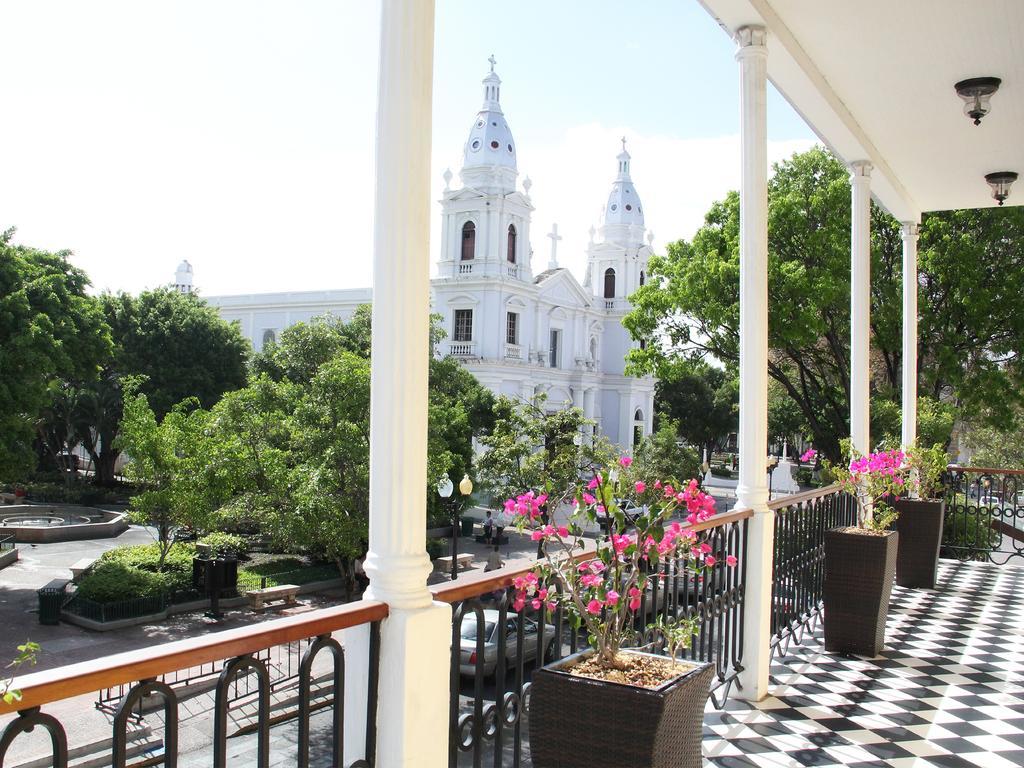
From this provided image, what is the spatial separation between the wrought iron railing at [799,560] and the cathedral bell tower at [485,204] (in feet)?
101

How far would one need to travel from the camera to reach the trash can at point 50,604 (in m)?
13.7

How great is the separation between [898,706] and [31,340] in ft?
55.3

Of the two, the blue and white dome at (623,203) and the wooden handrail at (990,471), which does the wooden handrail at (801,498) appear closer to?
the wooden handrail at (990,471)

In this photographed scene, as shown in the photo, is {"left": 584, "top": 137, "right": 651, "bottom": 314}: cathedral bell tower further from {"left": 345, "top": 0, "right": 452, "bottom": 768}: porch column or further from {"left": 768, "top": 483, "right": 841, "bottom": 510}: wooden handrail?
{"left": 345, "top": 0, "right": 452, "bottom": 768}: porch column

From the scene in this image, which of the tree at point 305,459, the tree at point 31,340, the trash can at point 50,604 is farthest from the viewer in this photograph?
the tree at point 31,340

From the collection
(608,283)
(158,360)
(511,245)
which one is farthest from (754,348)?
(608,283)

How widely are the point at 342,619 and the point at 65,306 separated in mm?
19292

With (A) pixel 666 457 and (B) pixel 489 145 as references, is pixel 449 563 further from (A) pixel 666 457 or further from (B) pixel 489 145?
(B) pixel 489 145

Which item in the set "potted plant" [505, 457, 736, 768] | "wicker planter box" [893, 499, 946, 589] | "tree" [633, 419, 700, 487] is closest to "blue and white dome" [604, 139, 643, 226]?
"tree" [633, 419, 700, 487]

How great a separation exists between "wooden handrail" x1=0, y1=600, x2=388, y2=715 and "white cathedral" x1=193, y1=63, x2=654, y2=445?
28624mm

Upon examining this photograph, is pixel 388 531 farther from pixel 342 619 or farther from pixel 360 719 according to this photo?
pixel 360 719

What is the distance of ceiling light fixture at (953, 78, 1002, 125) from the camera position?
445 cm

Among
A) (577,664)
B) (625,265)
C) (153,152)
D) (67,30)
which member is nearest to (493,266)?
(625,265)

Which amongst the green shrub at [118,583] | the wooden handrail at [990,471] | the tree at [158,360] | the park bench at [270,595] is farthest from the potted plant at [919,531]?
the tree at [158,360]
